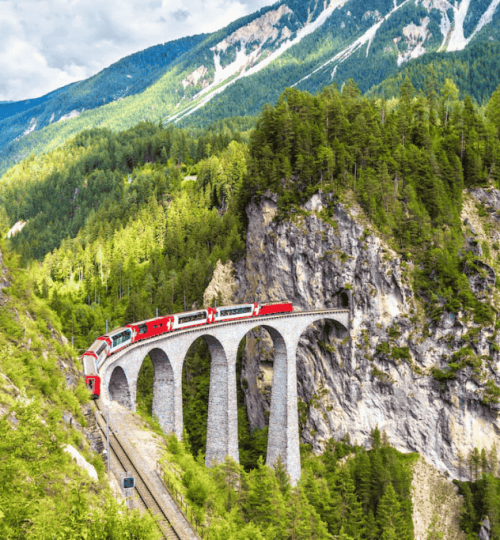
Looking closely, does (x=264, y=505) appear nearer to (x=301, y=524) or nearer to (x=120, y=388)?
(x=301, y=524)

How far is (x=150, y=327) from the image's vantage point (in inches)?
1660

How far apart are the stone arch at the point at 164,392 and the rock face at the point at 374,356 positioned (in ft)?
77.8

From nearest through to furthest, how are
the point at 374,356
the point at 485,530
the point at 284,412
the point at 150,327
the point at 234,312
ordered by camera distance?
the point at 150,327 < the point at 234,312 < the point at 284,412 < the point at 485,530 < the point at 374,356

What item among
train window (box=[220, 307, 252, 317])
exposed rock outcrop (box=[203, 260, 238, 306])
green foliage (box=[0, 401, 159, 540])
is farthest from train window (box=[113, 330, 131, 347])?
exposed rock outcrop (box=[203, 260, 238, 306])

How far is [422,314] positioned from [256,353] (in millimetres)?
22398

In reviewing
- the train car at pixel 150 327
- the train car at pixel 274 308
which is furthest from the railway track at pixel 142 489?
the train car at pixel 274 308

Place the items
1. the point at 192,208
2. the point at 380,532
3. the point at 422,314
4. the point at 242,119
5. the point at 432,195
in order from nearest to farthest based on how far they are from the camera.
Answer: the point at 380,532
the point at 422,314
the point at 432,195
the point at 192,208
the point at 242,119

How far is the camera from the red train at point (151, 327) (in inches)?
1225

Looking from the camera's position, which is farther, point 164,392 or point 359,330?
point 359,330

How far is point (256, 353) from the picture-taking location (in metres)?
68.2

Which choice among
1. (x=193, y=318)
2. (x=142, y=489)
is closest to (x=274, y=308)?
(x=193, y=318)

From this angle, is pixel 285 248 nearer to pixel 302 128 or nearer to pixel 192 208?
pixel 302 128

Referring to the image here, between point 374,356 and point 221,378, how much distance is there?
22.2 meters

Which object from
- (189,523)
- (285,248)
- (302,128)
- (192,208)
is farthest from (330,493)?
(192,208)
